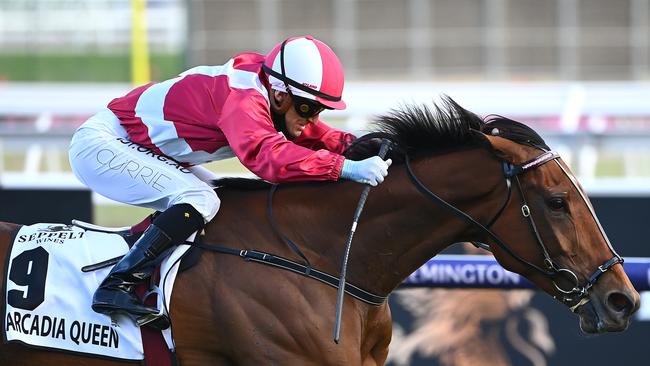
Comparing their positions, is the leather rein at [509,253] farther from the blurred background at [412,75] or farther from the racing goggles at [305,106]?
the blurred background at [412,75]

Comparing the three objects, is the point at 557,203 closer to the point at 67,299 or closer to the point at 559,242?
the point at 559,242

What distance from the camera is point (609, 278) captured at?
11.2 feet

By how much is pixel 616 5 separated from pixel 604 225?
13.5 meters

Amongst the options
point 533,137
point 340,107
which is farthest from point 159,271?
point 533,137

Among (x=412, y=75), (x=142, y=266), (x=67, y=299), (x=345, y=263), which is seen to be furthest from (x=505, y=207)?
(x=412, y=75)

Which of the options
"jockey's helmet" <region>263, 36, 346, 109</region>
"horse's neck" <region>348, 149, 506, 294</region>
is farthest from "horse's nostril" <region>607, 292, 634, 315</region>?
"jockey's helmet" <region>263, 36, 346, 109</region>

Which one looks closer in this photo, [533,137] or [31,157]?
[533,137]

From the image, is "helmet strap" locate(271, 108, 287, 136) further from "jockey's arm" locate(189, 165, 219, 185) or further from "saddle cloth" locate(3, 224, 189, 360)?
"saddle cloth" locate(3, 224, 189, 360)

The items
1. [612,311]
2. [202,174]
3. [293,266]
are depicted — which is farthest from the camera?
[202,174]

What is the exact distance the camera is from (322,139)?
4160mm

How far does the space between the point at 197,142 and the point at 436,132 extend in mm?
927

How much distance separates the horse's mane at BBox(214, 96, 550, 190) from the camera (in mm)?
3648

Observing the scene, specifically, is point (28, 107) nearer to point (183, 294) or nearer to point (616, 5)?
point (183, 294)

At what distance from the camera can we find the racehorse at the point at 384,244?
136 inches
